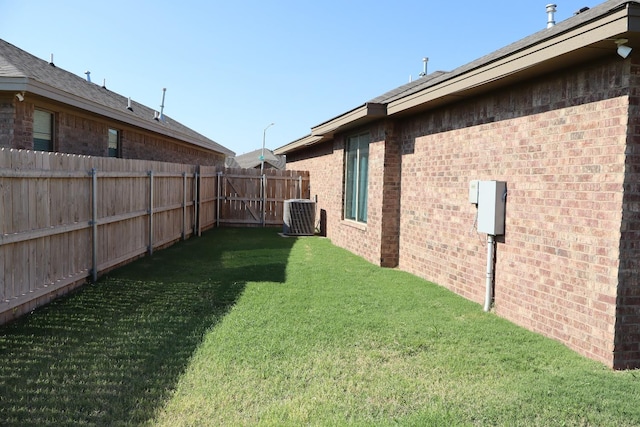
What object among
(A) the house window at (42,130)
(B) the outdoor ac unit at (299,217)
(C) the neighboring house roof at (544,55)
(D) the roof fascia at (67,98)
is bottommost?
(B) the outdoor ac unit at (299,217)

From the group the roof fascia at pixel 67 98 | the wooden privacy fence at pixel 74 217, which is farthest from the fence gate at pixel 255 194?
the wooden privacy fence at pixel 74 217

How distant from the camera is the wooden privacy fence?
223 inches

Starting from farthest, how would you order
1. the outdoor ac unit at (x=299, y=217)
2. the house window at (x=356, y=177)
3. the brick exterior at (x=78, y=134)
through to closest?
the outdoor ac unit at (x=299, y=217), the house window at (x=356, y=177), the brick exterior at (x=78, y=134)

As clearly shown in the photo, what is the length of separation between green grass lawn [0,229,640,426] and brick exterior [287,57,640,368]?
0.36m

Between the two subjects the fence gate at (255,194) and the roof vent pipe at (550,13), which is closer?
the roof vent pipe at (550,13)

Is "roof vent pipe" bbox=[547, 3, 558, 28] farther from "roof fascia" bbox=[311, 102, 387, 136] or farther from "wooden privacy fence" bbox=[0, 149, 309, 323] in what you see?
"wooden privacy fence" bbox=[0, 149, 309, 323]

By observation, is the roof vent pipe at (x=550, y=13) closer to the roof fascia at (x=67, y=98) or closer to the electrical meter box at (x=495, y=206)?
the electrical meter box at (x=495, y=206)

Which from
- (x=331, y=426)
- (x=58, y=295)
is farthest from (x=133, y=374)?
(x=58, y=295)

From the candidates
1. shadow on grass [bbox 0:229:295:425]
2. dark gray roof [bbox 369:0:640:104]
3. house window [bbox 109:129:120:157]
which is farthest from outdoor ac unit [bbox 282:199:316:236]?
dark gray roof [bbox 369:0:640:104]

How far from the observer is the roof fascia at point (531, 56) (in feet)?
14.1

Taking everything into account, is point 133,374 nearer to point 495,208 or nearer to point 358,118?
point 495,208

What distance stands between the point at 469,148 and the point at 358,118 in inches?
121

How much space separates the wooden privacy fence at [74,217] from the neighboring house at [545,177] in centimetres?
439

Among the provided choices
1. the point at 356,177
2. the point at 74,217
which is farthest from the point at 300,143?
the point at 74,217
